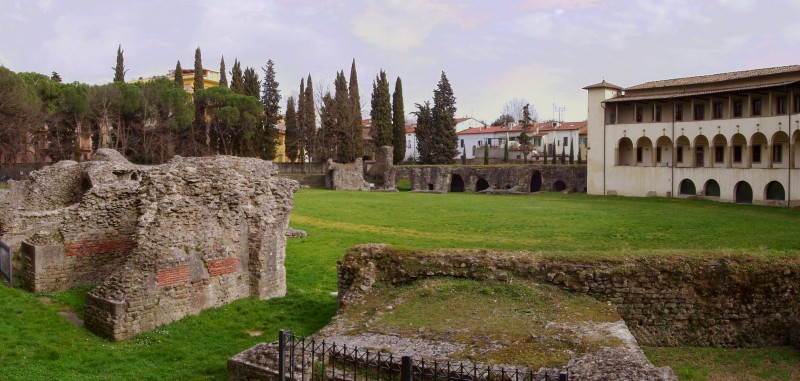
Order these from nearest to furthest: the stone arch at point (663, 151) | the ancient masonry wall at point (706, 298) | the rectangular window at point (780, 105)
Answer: the ancient masonry wall at point (706, 298) < the rectangular window at point (780, 105) < the stone arch at point (663, 151)

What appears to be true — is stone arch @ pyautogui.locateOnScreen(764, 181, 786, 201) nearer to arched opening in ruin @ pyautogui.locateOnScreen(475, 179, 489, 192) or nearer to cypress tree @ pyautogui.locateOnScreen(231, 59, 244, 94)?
arched opening in ruin @ pyautogui.locateOnScreen(475, 179, 489, 192)

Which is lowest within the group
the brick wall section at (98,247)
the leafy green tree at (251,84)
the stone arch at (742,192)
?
the brick wall section at (98,247)

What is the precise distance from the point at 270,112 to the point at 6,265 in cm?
5607

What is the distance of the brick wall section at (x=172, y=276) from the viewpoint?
11.2 m

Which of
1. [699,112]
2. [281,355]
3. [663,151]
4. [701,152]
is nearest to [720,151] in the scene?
[701,152]

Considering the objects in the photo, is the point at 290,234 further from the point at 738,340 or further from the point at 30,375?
the point at 738,340

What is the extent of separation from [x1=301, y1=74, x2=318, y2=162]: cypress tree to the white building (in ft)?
106

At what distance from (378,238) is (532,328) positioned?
51.2 ft

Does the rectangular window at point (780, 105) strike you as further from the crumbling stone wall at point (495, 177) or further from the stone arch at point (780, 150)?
the crumbling stone wall at point (495, 177)

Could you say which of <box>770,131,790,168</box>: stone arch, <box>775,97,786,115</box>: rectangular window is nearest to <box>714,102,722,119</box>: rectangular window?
<box>770,131,790,168</box>: stone arch

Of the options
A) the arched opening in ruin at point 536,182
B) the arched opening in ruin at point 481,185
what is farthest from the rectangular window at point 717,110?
the arched opening in ruin at point 481,185

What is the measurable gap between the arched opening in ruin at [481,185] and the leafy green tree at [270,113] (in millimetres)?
22468

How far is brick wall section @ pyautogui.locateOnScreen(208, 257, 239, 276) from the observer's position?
40.3 feet

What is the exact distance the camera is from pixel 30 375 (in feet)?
29.1
